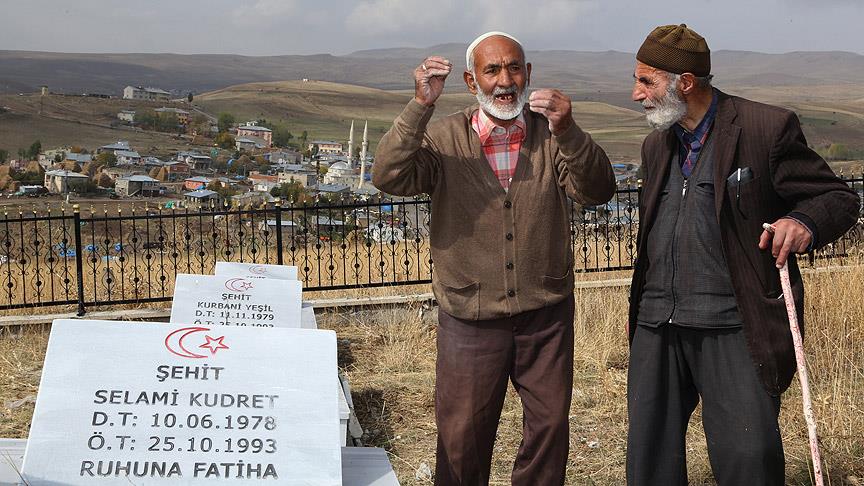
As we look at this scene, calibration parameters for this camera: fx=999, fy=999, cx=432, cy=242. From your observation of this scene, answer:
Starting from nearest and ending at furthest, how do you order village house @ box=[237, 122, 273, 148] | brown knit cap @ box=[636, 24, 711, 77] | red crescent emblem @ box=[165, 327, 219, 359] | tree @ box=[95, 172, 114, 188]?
red crescent emblem @ box=[165, 327, 219, 359], brown knit cap @ box=[636, 24, 711, 77], tree @ box=[95, 172, 114, 188], village house @ box=[237, 122, 273, 148]

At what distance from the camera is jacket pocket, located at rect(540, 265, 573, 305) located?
3463 millimetres

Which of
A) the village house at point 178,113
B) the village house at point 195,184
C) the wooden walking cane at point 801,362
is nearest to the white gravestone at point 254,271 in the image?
the wooden walking cane at point 801,362

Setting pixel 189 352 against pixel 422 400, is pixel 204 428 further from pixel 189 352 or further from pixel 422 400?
pixel 422 400

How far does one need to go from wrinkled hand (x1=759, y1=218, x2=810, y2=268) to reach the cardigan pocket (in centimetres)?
98

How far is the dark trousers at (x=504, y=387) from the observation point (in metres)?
3.48

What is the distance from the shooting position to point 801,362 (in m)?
2.92

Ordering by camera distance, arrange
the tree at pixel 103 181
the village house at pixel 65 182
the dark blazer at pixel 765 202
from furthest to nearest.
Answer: the tree at pixel 103 181, the village house at pixel 65 182, the dark blazer at pixel 765 202

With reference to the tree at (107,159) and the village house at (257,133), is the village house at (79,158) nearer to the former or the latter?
the tree at (107,159)

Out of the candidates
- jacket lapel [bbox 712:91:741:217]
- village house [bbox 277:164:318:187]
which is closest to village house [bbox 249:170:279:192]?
village house [bbox 277:164:318:187]

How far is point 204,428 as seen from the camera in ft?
7.48

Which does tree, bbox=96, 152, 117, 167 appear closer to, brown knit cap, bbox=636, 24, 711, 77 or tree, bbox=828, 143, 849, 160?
tree, bbox=828, 143, 849, 160

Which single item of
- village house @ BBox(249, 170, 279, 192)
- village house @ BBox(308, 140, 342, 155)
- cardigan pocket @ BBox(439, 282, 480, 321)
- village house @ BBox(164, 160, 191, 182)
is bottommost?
village house @ BBox(308, 140, 342, 155)

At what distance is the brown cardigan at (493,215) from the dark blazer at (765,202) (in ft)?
1.53

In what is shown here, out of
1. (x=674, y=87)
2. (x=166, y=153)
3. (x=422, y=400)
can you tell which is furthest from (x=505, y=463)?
(x=166, y=153)
